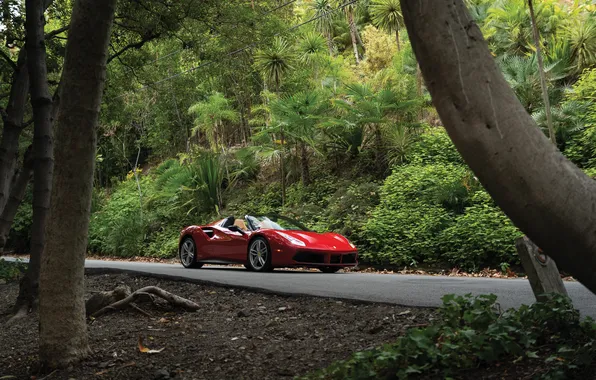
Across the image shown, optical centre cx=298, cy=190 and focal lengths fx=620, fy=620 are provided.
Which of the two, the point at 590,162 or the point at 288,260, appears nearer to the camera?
the point at 288,260

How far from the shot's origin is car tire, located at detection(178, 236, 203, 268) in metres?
15.5

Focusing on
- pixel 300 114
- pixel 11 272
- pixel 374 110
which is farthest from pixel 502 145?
pixel 300 114

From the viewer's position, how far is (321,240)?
13414 mm

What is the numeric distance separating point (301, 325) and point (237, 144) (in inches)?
994

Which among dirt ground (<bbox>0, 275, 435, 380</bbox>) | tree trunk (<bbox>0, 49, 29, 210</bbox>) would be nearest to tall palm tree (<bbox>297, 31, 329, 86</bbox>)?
tree trunk (<bbox>0, 49, 29, 210</bbox>)

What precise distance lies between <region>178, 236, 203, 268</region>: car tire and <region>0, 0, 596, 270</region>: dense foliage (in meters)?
3.54

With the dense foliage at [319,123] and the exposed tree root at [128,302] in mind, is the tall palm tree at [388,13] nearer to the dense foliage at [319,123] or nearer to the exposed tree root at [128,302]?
the dense foliage at [319,123]

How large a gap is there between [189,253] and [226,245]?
5.40ft

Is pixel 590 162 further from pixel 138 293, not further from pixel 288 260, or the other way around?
pixel 138 293

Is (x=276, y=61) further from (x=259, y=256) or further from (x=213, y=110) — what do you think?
(x=259, y=256)

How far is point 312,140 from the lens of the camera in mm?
21516

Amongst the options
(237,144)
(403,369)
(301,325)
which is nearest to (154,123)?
(237,144)

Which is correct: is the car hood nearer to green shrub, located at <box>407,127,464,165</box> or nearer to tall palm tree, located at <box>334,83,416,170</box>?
green shrub, located at <box>407,127,464,165</box>

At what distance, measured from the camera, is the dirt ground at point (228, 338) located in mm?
5441
